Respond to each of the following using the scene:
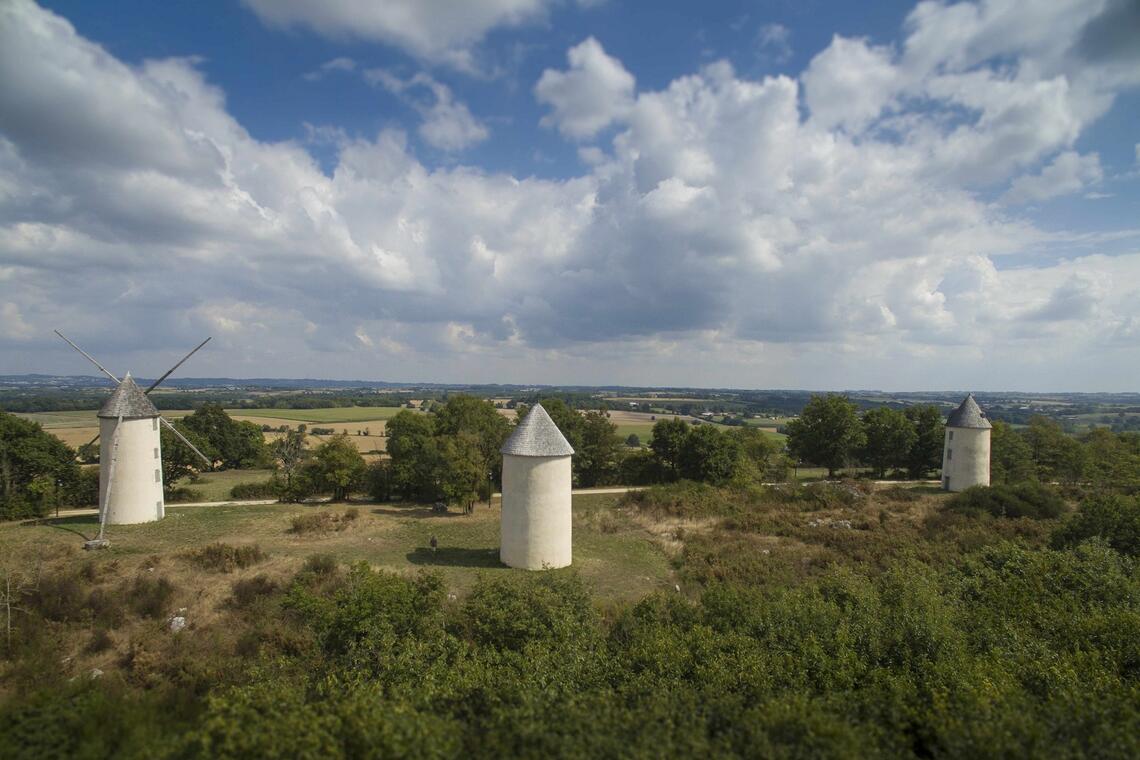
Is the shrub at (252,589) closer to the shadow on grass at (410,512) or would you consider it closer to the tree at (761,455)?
the shadow on grass at (410,512)

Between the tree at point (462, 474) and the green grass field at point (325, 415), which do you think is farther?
the green grass field at point (325, 415)

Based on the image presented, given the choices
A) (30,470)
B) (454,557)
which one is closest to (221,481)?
(30,470)

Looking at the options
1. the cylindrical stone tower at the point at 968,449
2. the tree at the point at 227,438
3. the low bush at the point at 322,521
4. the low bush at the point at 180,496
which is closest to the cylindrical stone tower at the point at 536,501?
the low bush at the point at 322,521

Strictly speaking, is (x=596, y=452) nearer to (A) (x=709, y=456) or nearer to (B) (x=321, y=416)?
(A) (x=709, y=456)

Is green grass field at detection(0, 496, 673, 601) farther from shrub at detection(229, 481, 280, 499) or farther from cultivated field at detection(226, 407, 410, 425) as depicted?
cultivated field at detection(226, 407, 410, 425)

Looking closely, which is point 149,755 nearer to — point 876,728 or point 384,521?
point 876,728
